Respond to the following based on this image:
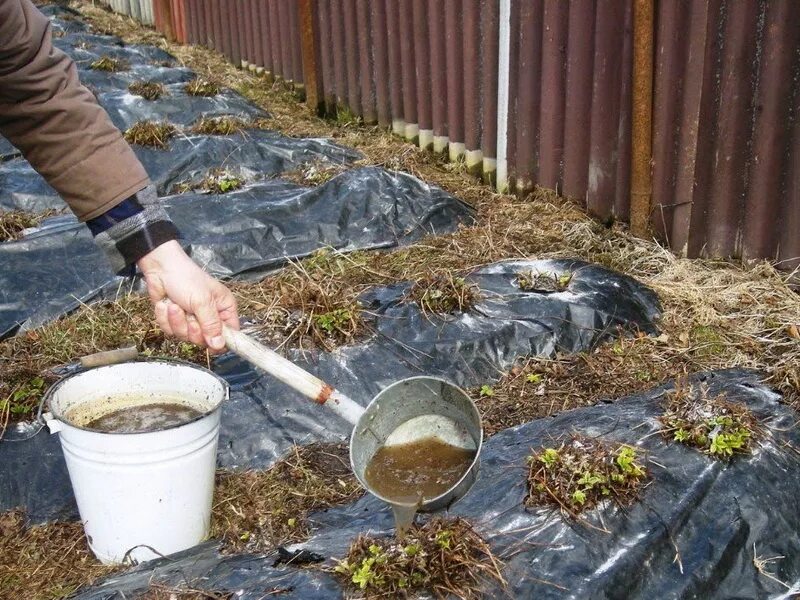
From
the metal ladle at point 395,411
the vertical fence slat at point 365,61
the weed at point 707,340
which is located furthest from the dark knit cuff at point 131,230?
the vertical fence slat at point 365,61

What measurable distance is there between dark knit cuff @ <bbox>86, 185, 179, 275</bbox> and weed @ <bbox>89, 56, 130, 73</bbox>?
726cm

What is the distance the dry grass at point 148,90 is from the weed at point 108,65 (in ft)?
3.40

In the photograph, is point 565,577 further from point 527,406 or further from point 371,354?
point 371,354

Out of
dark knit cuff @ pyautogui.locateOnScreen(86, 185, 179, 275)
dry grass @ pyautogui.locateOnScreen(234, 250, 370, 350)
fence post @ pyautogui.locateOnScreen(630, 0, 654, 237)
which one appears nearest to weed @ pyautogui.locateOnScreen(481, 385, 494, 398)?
A: dry grass @ pyautogui.locateOnScreen(234, 250, 370, 350)

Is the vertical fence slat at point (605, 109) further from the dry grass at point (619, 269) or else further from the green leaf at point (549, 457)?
the green leaf at point (549, 457)

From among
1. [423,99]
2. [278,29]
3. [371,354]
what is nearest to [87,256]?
[371,354]

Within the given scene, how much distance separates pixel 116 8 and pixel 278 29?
703cm

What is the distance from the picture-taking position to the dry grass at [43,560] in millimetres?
2857

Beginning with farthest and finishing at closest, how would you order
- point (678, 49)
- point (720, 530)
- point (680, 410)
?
point (678, 49), point (680, 410), point (720, 530)

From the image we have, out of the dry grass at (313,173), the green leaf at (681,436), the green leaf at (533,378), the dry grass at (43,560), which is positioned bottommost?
the dry grass at (43,560)

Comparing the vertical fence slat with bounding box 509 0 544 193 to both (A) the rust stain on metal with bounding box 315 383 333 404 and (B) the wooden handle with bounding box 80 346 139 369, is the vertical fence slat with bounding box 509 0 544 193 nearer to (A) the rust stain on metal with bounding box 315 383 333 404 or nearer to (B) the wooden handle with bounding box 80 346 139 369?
(B) the wooden handle with bounding box 80 346 139 369

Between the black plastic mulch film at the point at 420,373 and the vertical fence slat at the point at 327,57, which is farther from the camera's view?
the vertical fence slat at the point at 327,57

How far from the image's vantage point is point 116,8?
1484 centimetres

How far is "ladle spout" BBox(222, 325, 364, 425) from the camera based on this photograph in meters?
2.46
